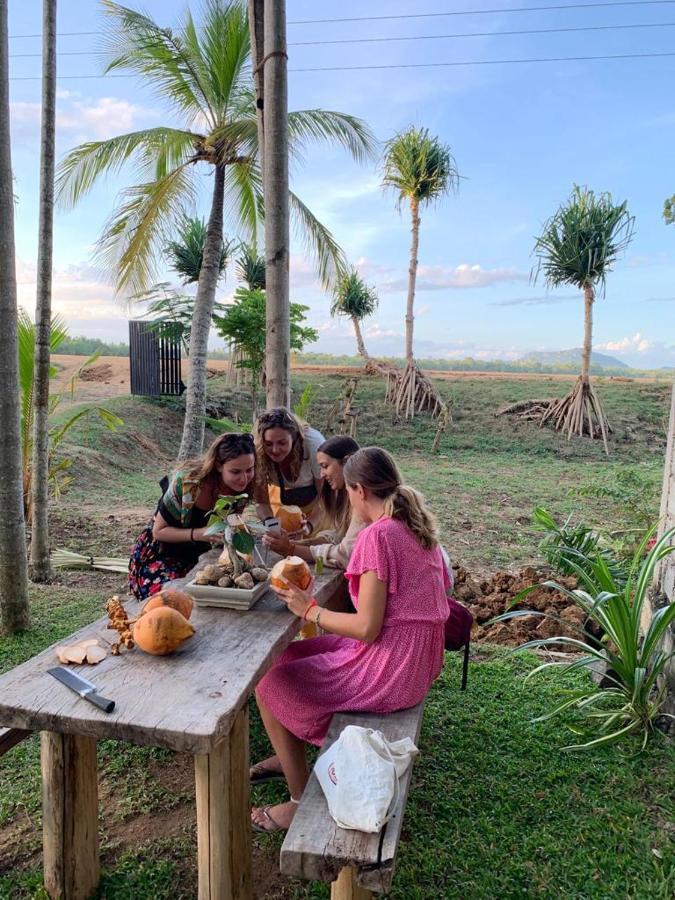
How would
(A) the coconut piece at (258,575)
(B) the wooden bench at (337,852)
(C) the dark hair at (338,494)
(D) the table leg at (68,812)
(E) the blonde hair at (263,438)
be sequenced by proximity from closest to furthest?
(B) the wooden bench at (337,852) < (D) the table leg at (68,812) < (A) the coconut piece at (258,575) < (C) the dark hair at (338,494) < (E) the blonde hair at (263,438)

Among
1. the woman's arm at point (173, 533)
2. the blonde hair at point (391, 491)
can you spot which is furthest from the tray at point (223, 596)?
the woman's arm at point (173, 533)

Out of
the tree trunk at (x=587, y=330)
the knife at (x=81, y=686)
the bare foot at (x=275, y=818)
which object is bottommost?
the bare foot at (x=275, y=818)

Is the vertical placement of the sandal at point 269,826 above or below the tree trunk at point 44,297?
below

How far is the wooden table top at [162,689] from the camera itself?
164cm

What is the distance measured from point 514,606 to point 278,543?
104 inches

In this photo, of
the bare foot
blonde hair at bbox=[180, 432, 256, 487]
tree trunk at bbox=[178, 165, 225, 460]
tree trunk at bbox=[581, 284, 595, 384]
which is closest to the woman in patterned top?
blonde hair at bbox=[180, 432, 256, 487]

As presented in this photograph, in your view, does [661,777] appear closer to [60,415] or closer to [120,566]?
[120,566]

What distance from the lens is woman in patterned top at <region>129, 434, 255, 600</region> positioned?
3.08 metres

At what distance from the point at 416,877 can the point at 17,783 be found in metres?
1.66

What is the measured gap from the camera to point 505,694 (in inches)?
136

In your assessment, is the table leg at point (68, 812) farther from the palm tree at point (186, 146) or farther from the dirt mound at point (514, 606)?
the palm tree at point (186, 146)

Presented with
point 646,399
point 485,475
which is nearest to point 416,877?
point 485,475

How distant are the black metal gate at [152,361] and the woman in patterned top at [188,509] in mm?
14085

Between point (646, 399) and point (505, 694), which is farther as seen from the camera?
point (646, 399)
